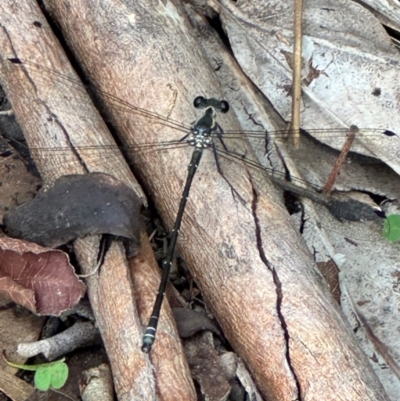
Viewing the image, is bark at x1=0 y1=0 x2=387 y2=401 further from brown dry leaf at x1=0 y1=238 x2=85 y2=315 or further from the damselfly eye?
brown dry leaf at x1=0 y1=238 x2=85 y2=315

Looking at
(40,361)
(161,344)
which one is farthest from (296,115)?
(40,361)

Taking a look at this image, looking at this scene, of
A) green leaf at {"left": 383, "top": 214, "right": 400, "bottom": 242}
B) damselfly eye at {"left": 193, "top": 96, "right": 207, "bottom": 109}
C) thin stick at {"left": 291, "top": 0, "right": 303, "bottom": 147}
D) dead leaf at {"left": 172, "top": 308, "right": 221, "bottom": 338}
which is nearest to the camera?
dead leaf at {"left": 172, "top": 308, "right": 221, "bottom": 338}

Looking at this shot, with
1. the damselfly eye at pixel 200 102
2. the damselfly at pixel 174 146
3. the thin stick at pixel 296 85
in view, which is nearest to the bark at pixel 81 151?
the damselfly at pixel 174 146

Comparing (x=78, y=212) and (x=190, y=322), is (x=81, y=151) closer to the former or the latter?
(x=78, y=212)

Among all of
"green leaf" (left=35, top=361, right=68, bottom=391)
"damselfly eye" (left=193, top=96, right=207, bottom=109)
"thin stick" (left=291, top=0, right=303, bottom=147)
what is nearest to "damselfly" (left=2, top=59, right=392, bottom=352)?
"damselfly eye" (left=193, top=96, right=207, bottom=109)

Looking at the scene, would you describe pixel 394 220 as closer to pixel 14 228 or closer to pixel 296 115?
pixel 296 115
